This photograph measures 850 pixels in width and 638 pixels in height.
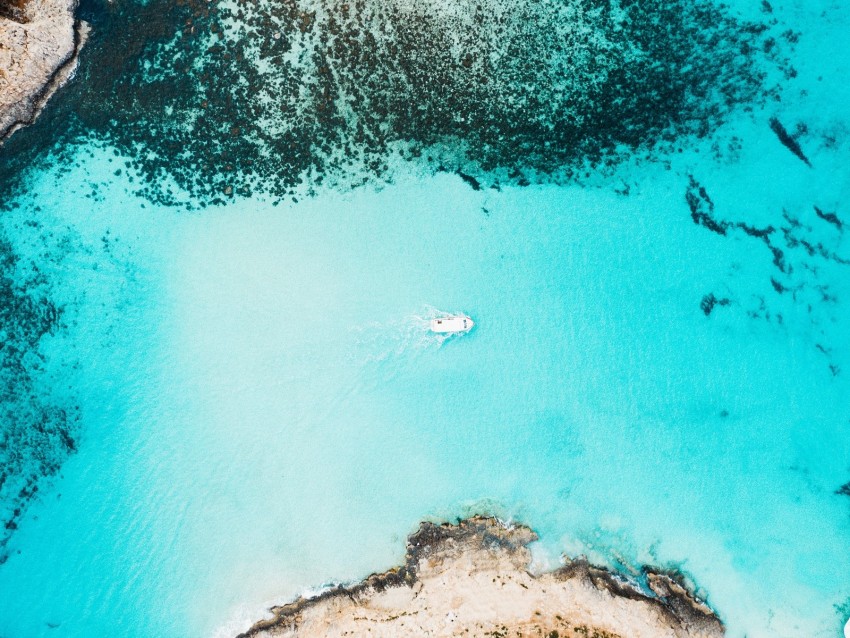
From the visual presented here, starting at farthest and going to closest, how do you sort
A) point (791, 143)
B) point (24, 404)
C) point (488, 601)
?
point (791, 143), point (24, 404), point (488, 601)

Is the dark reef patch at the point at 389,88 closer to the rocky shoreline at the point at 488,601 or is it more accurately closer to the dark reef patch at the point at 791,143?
the dark reef patch at the point at 791,143

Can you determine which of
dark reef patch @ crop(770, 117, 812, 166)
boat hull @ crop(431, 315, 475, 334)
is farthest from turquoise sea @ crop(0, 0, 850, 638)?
boat hull @ crop(431, 315, 475, 334)

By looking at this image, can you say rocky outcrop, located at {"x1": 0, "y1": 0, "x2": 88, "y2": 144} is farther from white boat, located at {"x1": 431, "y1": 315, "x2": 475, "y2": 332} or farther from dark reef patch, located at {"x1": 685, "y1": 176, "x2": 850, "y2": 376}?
dark reef patch, located at {"x1": 685, "y1": 176, "x2": 850, "y2": 376}

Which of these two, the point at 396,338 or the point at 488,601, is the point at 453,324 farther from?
the point at 488,601

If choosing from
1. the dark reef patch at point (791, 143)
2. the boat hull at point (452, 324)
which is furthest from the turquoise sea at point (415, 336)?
the boat hull at point (452, 324)

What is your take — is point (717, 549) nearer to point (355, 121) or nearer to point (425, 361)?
point (425, 361)

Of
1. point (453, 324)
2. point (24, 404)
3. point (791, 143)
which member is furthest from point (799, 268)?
point (24, 404)
